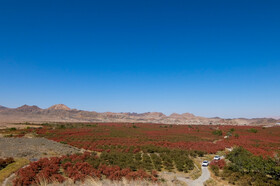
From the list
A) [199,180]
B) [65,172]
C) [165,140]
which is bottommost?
[199,180]

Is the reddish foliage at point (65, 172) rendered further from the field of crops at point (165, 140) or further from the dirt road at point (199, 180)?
the field of crops at point (165, 140)

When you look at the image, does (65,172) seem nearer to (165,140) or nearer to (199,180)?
(199,180)

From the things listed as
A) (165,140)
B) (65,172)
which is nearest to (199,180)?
(65,172)

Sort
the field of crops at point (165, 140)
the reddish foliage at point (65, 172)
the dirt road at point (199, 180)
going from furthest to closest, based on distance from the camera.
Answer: the field of crops at point (165, 140), the dirt road at point (199, 180), the reddish foliage at point (65, 172)

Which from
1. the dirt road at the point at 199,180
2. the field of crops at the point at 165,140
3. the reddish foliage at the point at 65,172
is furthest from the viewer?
the field of crops at the point at 165,140

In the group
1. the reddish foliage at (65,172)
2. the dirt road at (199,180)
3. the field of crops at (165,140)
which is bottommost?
the dirt road at (199,180)

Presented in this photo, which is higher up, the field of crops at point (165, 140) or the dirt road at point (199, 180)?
the field of crops at point (165, 140)

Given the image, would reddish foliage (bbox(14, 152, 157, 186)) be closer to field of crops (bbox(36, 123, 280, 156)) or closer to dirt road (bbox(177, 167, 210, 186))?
dirt road (bbox(177, 167, 210, 186))

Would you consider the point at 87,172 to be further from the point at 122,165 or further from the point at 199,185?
the point at 199,185

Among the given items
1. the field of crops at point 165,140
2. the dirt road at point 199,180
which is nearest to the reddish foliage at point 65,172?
the dirt road at point 199,180

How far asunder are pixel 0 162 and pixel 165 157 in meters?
22.7

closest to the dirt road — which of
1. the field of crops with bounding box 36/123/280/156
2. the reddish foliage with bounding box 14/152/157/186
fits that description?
the reddish foliage with bounding box 14/152/157/186

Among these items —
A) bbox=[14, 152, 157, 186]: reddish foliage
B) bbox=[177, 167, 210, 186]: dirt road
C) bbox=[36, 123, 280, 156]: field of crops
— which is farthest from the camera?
bbox=[36, 123, 280, 156]: field of crops

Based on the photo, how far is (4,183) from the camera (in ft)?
45.4
